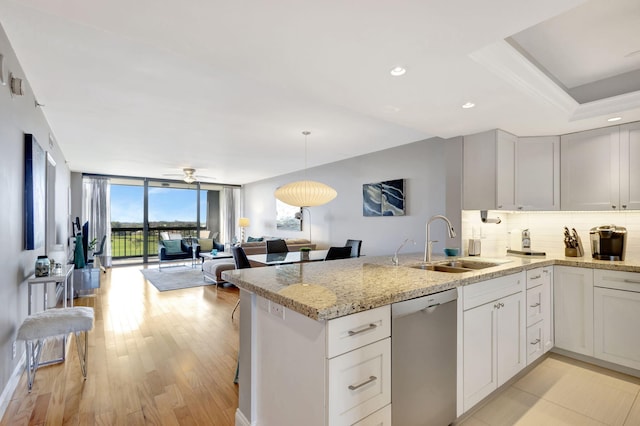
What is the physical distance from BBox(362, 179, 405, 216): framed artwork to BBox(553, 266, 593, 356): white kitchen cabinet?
2.29 meters

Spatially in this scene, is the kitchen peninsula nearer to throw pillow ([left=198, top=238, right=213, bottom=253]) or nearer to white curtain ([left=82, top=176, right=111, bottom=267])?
throw pillow ([left=198, top=238, right=213, bottom=253])

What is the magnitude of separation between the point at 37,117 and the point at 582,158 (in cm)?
556

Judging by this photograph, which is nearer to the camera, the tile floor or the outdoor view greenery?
the tile floor

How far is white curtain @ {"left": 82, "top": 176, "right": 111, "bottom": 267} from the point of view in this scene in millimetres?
7941

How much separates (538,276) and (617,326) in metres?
0.69

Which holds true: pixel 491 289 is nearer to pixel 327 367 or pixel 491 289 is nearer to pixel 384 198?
pixel 327 367

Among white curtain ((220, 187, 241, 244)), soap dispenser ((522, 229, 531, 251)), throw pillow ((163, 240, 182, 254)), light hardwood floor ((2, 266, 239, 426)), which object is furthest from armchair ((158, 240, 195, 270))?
soap dispenser ((522, 229, 531, 251))

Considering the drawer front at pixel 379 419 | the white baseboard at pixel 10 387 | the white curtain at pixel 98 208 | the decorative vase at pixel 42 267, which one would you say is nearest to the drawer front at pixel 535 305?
the drawer front at pixel 379 419

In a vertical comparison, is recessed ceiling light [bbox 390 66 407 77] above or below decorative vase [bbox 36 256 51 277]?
above

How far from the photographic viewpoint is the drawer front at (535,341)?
97.9 inches

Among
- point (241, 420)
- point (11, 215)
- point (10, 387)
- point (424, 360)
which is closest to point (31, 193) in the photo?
point (11, 215)

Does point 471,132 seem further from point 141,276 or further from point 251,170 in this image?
point 141,276

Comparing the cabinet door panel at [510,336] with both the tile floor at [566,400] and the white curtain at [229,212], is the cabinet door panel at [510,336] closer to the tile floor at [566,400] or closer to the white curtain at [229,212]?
the tile floor at [566,400]

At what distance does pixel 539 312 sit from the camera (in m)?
2.64
